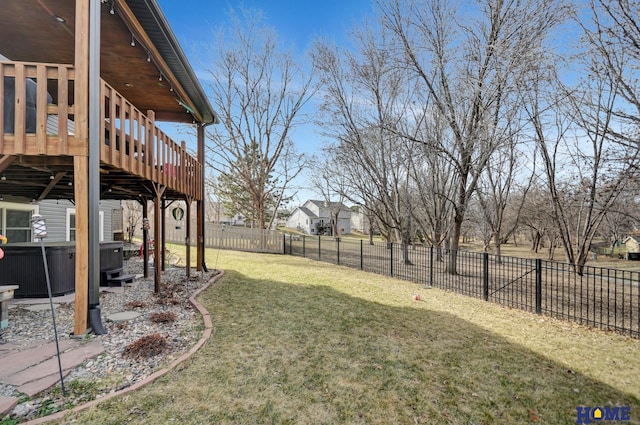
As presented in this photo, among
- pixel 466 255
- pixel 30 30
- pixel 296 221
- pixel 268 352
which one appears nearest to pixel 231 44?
pixel 30 30

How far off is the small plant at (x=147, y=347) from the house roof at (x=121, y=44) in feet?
14.3

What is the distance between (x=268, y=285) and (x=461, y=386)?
504 centimetres

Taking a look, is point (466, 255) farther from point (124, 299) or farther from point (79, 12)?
point (79, 12)

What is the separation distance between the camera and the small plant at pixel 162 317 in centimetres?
427

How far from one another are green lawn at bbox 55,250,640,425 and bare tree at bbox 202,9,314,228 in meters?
15.2

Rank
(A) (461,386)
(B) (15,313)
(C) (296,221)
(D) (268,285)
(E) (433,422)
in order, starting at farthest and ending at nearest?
(C) (296,221)
(D) (268,285)
(B) (15,313)
(A) (461,386)
(E) (433,422)

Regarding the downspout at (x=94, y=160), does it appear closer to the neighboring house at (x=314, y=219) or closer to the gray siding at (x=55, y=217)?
the gray siding at (x=55, y=217)

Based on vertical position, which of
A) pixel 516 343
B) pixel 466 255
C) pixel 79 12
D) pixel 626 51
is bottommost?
pixel 516 343

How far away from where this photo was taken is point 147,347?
3.36 meters

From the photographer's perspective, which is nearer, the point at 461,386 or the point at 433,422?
the point at 433,422

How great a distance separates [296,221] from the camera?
175ft

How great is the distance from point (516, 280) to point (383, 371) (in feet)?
15.3

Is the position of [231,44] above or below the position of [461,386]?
above

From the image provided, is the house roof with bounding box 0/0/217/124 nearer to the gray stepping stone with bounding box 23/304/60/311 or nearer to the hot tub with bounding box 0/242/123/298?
the hot tub with bounding box 0/242/123/298
